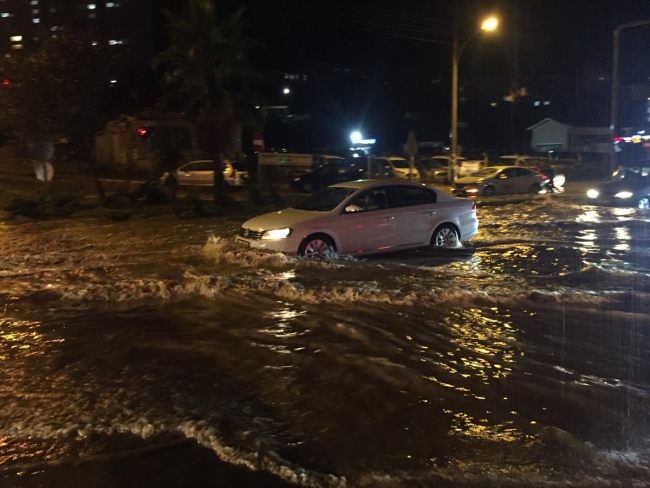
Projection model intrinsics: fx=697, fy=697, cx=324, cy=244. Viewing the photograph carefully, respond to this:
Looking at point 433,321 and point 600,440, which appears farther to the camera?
point 433,321

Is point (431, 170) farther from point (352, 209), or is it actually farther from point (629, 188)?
point (352, 209)

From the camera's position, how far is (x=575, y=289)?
10102 mm

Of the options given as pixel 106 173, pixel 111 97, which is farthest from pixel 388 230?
pixel 106 173

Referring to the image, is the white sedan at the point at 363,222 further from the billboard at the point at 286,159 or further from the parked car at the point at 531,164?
the billboard at the point at 286,159

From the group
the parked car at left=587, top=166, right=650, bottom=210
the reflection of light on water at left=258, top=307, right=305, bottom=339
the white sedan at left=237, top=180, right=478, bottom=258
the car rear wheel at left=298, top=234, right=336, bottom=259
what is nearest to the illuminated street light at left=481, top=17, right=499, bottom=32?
the parked car at left=587, top=166, right=650, bottom=210

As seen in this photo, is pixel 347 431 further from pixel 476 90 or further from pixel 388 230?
pixel 476 90

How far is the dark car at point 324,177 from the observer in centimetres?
2916

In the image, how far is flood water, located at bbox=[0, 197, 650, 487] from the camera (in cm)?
492

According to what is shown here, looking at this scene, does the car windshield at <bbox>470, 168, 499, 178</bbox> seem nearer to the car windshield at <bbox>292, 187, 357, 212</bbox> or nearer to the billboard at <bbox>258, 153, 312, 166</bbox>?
the billboard at <bbox>258, 153, 312, 166</bbox>

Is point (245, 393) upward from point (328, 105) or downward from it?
downward

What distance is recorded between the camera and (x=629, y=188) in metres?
22.6

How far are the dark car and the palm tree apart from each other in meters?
7.41

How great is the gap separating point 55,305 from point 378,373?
5075mm

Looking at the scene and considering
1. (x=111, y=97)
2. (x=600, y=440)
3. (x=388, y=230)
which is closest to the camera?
(x=600, y=440)
